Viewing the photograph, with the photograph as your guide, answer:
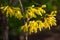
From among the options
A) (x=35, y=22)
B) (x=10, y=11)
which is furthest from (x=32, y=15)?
(x=10, y=11)

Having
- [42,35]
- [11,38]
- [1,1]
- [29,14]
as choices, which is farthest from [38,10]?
[42,35]

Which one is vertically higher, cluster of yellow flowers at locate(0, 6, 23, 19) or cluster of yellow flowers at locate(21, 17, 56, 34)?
cluster of yellow flowers at locate(0, 6, 23, 19)

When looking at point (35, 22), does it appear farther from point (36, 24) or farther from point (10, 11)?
point (10, 11)

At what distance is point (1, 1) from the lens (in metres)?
2.88

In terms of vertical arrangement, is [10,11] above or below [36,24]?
above

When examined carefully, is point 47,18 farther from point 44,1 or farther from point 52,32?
point 52,32

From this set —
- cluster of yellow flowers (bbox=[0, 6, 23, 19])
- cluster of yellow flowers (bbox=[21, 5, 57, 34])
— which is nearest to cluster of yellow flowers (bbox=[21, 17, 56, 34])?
cluster of yellow flowers (bbox=[21, 5, 57, 34])

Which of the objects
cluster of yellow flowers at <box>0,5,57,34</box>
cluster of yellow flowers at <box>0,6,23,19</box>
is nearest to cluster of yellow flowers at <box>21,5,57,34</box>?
cluster of yellow flowers at <box>0,5,57,34</box>

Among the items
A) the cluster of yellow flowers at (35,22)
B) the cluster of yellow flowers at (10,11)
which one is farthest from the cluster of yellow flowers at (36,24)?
the cluster of yellow flowers at (10,11)

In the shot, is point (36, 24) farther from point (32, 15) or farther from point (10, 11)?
point (10, 11)

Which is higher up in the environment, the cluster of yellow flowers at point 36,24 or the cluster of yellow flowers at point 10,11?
the cluster of yellow flowers at point 10,11

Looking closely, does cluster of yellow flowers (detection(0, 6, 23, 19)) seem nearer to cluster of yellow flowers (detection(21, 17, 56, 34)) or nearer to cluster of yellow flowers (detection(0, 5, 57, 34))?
cluster of yellow flowers (detection(0, 5, 57, 34))

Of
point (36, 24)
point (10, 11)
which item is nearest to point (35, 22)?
point (36, 24)

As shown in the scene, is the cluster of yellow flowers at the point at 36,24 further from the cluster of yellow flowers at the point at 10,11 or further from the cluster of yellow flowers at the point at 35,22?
the cluster of yellow flowers at the point at 10,11
